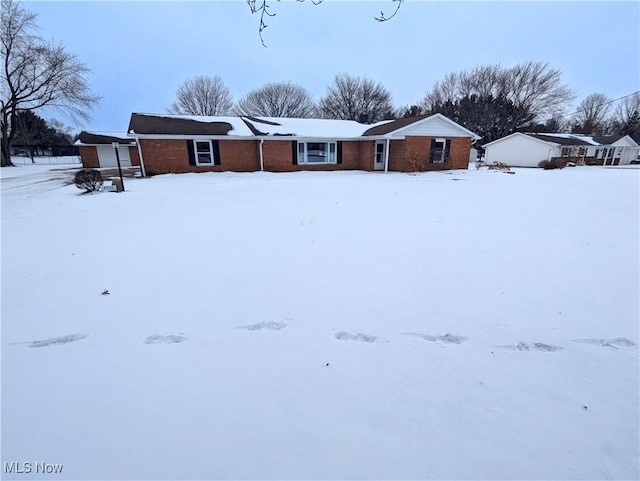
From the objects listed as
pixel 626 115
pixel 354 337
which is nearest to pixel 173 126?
pixel 354 337

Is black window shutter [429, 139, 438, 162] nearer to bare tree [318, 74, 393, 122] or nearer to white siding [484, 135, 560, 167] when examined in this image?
white siding [484, 135, 560, 167]

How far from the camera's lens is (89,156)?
2598cm

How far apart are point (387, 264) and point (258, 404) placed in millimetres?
3039

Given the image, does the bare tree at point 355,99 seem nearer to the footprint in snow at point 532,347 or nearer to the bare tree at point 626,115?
the footprint in snow at point 532,347

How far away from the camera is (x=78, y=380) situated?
7.86ft

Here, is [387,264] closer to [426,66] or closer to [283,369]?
[283,369]

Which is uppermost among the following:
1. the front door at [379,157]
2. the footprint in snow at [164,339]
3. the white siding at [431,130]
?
the white siding at [431,130]

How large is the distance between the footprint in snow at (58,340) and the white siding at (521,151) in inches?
1463

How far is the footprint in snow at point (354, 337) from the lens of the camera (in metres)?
2.96

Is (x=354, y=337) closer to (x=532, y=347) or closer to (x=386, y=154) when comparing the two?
(x=532, y=347)

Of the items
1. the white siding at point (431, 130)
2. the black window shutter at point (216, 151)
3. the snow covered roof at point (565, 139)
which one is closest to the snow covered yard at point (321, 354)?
the black window shutter at point (216, 151)

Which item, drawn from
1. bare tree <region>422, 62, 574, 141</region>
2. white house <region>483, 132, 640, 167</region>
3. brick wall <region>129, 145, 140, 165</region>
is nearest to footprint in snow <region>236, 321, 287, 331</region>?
brick wall <region>129, 145, 140, 165</region>

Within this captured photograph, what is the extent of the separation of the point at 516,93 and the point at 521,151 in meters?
12.0

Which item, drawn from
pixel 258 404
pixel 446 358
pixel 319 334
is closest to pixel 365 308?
pixel 319 334
